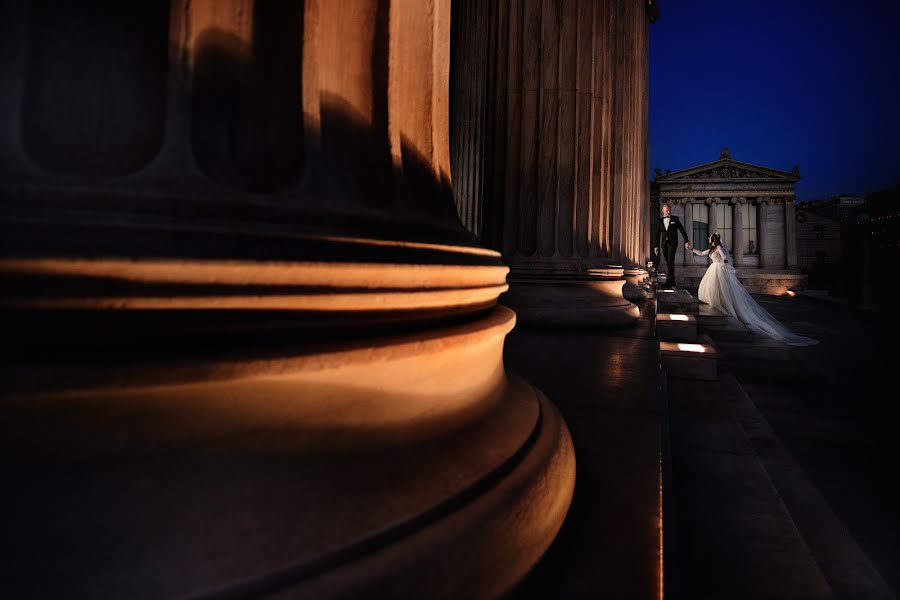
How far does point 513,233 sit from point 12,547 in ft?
22.4

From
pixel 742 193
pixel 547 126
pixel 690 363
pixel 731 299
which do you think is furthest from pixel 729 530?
pixel 742 193

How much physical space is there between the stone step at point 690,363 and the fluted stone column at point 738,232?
54.9 m

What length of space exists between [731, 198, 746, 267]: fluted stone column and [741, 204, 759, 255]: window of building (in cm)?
23

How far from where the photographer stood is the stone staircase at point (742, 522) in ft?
7.64

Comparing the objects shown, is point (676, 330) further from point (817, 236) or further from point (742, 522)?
point (817, 236)

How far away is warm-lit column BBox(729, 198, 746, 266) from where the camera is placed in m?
54.5

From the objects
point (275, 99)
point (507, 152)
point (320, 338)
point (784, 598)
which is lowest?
point (784, 598)

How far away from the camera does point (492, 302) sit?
2451 mm

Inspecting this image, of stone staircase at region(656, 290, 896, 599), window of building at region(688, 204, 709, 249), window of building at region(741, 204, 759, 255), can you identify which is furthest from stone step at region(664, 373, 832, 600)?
window of building at region(741, 204, 759, 255)

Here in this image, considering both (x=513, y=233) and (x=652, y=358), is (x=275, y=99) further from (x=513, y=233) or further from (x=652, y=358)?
(x=513, y=233)

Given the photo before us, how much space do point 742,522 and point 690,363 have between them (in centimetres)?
400

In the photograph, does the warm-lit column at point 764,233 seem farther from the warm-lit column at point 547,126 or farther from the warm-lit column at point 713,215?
the warm-lit column at point 547,126

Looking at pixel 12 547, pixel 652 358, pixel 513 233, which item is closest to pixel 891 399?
pixel 652 358

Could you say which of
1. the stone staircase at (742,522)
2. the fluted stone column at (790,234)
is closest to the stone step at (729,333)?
the stone staircase at (742,522)
